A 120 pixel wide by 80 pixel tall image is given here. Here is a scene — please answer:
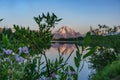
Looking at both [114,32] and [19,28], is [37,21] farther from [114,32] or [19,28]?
[114,32]

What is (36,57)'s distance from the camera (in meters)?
4.58

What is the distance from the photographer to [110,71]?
8664mm

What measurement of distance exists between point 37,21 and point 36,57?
487mm

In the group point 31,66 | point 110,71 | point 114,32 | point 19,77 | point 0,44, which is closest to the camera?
point 19,77

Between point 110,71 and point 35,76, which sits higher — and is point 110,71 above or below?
below

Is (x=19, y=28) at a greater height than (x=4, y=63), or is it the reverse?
(x=19, y=28)

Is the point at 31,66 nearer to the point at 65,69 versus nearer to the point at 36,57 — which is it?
the point at 36,57

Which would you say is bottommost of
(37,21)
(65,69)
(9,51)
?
(65,69)

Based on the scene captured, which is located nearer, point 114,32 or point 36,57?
point 36,57

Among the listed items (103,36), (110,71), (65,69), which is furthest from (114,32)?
(65,69)

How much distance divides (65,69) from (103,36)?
20.0 metres

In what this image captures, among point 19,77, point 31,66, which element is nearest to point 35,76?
point 31,66

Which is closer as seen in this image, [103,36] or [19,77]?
[19,77]

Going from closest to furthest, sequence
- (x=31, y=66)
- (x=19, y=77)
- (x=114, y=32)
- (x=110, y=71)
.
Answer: (x=19, y=77)
(x=31, y=66)
(x=110, y=71)
(x=114, y=32)
